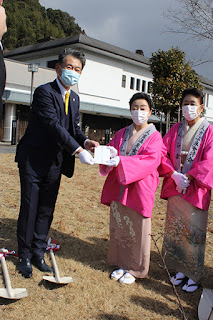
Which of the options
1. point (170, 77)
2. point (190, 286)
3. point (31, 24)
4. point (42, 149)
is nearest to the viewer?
point (190, 286)

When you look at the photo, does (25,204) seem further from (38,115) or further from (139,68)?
(139,68)

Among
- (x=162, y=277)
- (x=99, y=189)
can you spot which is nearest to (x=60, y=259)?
(x=162, y=277)

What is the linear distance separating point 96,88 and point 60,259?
19.3 meters

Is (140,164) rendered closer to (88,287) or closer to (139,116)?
(139,116)

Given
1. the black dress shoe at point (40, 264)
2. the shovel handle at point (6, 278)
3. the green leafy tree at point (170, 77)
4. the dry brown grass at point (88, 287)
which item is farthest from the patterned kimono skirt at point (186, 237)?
the green leafy tree at point (170, 77)

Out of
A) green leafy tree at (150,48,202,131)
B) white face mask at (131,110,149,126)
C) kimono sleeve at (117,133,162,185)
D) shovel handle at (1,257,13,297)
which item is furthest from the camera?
green leafy tree at (150,48,202,131)

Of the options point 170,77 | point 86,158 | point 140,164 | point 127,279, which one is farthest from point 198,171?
point 170,77

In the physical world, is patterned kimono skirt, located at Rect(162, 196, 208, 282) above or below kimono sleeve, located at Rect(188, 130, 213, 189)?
below

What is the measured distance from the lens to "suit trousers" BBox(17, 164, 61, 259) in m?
3.19

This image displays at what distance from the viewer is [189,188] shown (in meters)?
3.10

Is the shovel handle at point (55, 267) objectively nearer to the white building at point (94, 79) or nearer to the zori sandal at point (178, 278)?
the zori sandal at point (178, 278)

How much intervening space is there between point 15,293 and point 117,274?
1.02m

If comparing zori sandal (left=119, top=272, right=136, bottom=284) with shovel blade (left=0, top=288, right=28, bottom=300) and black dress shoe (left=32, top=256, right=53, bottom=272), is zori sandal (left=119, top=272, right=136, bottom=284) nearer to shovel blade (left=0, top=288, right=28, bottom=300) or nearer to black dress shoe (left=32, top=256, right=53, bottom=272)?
black dress shoe (left=32, top=256, right=53, bottom=272)

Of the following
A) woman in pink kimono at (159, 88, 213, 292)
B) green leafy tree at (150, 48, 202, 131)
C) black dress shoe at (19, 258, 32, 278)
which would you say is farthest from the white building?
woman in pink kimono at (159, 88, 213, 292)
